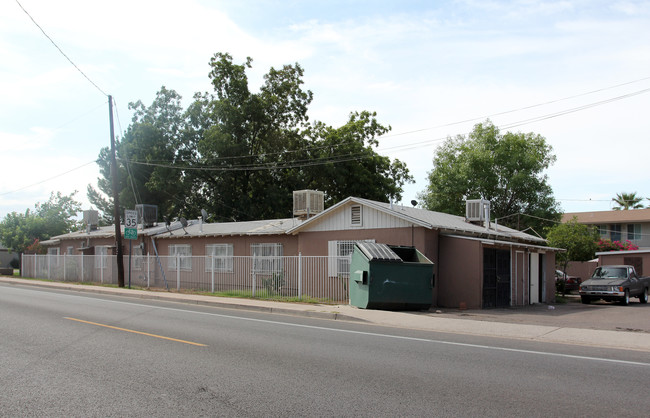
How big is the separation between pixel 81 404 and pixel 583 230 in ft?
105

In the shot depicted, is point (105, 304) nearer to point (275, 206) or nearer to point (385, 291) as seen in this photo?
point (385, 291)

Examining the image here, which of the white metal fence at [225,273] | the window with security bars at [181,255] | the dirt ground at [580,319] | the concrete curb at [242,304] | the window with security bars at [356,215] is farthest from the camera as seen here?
the window with security bars at [181,255]

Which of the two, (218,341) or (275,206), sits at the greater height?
(275,206)

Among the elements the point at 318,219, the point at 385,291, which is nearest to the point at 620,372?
the point at 385,291

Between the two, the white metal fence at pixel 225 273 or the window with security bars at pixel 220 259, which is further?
the window with security bars at pixel 220 259

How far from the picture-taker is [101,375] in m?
7.12

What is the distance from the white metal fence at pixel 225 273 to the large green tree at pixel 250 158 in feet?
37.8

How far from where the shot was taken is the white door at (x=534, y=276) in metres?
22.4

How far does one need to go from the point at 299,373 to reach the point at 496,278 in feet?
45.1

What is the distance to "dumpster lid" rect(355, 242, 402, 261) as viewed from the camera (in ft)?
52.6

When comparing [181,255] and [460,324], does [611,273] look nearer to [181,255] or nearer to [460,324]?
[460,324]

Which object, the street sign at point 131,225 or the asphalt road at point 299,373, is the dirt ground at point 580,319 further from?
the street sign at point 131,225

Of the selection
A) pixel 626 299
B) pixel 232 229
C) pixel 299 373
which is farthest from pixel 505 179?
pixel 299 373

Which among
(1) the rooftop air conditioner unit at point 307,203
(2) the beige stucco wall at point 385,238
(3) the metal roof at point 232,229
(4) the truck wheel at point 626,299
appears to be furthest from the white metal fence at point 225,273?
(4) the truck wheel at point 626,299
